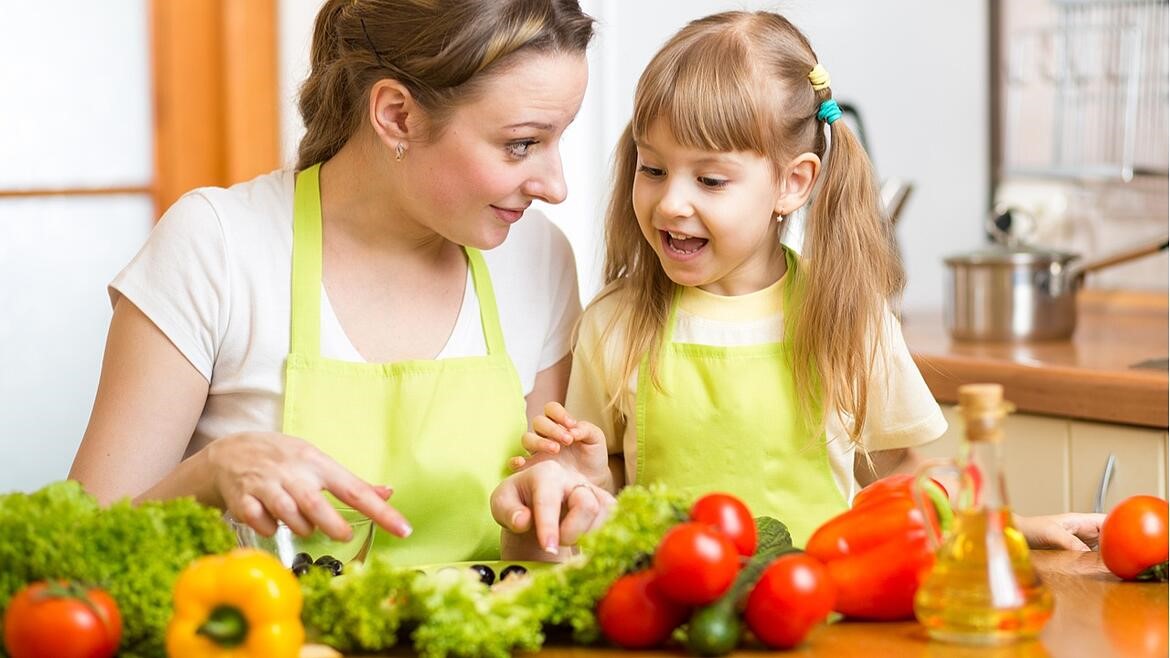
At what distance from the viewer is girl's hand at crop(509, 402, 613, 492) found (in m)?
1.51

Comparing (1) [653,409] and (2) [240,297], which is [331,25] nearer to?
(2) [240,297]

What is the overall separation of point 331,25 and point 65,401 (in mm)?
1404

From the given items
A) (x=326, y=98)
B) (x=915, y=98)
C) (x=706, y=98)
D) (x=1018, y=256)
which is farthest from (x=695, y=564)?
(x=915, y=98)

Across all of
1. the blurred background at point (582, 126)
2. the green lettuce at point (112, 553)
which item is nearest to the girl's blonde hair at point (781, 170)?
the green lettuce at point (112, 553)

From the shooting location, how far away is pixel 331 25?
5.90ft

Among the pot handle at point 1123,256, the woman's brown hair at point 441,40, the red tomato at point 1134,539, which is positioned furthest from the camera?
the pot handle at point 1123,256

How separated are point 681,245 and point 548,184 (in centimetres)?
17

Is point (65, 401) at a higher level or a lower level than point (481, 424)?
lower

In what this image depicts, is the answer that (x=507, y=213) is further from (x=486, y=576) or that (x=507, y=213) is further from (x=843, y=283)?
(x=486, y=576)

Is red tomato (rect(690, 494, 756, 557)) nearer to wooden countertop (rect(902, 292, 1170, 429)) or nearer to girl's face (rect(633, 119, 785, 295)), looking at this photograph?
girl's face (rect(633, 119, 785, 295))

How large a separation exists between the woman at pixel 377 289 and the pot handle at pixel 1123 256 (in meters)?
1.39

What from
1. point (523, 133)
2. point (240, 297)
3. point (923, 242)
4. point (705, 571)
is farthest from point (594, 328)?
point (923, 242)

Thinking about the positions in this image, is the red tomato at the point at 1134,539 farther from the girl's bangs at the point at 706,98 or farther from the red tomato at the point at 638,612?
the girl's bangs at the point at 706,98

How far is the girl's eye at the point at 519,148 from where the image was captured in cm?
164
